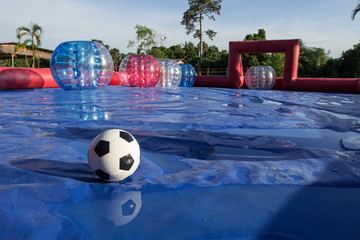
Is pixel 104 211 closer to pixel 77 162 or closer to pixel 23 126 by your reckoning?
pixel 77 162

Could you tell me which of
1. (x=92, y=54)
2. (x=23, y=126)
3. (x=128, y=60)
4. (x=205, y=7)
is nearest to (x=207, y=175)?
(x=23, y=126)

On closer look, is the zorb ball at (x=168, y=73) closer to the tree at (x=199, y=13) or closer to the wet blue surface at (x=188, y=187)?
the wet blue surface at (x=188, y=187)

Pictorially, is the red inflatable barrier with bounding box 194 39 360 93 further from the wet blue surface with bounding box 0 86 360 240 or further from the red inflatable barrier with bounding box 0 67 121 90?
the wet blue surface with bounding box 0 86 360 240

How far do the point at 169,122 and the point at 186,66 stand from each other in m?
9.03

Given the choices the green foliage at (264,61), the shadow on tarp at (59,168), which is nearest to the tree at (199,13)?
the green foliage at (264,61)

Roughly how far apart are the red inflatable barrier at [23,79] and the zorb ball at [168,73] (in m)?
4.26

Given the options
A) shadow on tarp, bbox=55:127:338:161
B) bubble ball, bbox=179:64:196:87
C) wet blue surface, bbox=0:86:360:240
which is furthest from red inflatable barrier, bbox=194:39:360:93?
shadow on tarp, bbox=55:127:338:161

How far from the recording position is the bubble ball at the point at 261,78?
11430 mm

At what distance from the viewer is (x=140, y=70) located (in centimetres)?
969

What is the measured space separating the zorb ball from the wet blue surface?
7810 mm

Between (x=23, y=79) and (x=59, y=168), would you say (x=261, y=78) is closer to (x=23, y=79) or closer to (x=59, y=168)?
(x=23, y=79)

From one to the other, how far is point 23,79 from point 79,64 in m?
3.05

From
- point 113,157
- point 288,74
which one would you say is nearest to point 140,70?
point 288,74

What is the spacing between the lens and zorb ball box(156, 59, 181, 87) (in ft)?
34.8
